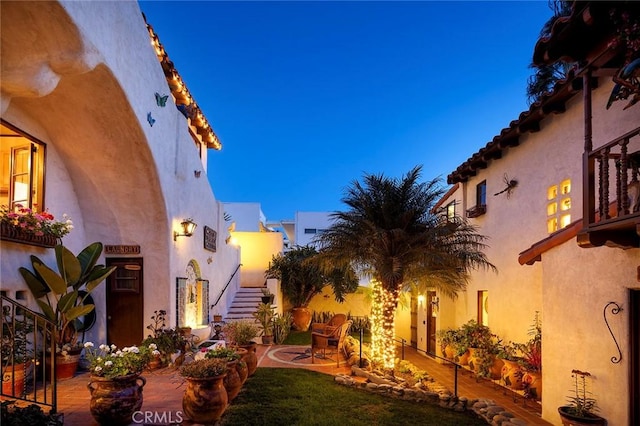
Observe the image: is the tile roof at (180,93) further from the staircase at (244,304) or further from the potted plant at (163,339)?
the staircase at (244,304)

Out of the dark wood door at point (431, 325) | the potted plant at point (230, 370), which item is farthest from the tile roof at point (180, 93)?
the dark wood door at point (431, 325)

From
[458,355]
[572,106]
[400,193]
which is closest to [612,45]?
[572,106]

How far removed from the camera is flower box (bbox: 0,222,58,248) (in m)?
7.33

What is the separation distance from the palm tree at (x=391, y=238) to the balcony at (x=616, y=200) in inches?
206

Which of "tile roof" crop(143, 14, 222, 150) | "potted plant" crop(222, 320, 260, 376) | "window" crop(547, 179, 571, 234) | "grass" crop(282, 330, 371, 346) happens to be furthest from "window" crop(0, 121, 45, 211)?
"window" crop(547, 179, 571, 234)

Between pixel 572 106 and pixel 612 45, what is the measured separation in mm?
Result: 4063

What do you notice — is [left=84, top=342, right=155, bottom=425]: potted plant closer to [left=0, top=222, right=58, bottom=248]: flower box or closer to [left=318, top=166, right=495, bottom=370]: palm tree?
[left=0, top=222, right=58, bottom=248]: flower box

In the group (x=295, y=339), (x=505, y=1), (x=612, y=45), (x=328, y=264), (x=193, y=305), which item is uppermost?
(x=505, y=1)

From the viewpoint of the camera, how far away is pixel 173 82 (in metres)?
11.7

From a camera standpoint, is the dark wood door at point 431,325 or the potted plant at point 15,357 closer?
the potted plant at point 15,357

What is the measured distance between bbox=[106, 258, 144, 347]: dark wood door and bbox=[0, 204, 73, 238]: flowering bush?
2187 millimetres

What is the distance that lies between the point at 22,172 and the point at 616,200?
10.5m

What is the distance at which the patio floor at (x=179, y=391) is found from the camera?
657cm

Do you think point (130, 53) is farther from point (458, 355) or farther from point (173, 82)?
point (458, 355)
